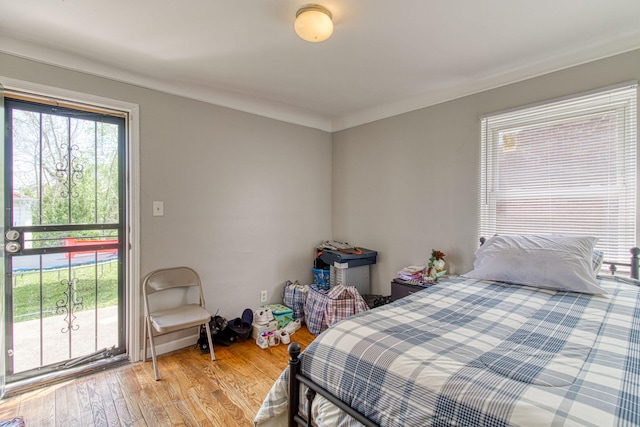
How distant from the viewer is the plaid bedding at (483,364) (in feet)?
2.53

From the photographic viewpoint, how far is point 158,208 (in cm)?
248

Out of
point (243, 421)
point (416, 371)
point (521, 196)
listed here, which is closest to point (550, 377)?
point (416, 371)

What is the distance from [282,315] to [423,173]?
1986 mm

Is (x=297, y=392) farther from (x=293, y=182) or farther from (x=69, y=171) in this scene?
(x=293, y=182)

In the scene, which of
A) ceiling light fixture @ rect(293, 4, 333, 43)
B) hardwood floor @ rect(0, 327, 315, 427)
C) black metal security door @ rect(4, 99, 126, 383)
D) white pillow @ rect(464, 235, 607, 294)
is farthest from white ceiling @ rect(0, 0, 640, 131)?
hardwood floor @ rect(0, 327, 315, 427)

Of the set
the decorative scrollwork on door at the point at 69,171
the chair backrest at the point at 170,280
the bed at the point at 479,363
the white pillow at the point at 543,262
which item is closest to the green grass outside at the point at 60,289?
the chair backrest at the point at 170,280

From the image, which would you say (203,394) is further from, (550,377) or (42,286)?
(550,377)

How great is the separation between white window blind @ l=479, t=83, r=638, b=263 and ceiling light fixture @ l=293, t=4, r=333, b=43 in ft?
5.39

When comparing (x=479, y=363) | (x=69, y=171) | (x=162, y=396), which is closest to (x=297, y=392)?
(x=479, y=363)

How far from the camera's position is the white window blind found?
6.39 ft

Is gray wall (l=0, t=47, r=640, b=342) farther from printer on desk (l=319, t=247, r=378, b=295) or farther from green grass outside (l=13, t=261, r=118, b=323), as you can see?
green grass outside (l=13, t=261, r=118, b=323)

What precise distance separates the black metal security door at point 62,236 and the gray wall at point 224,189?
0.22 meters

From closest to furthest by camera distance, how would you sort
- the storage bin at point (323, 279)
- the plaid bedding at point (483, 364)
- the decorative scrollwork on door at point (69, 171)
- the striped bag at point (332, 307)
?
the plaid bedding at point (483, 364)
the decorative scrollwork on door at point (69, 171)
the striped bag at point (332, 307)
the storage bin at point (323, 279)

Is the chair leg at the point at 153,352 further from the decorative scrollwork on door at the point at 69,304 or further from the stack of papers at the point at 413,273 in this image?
the stack of papers at the point at 413,273
